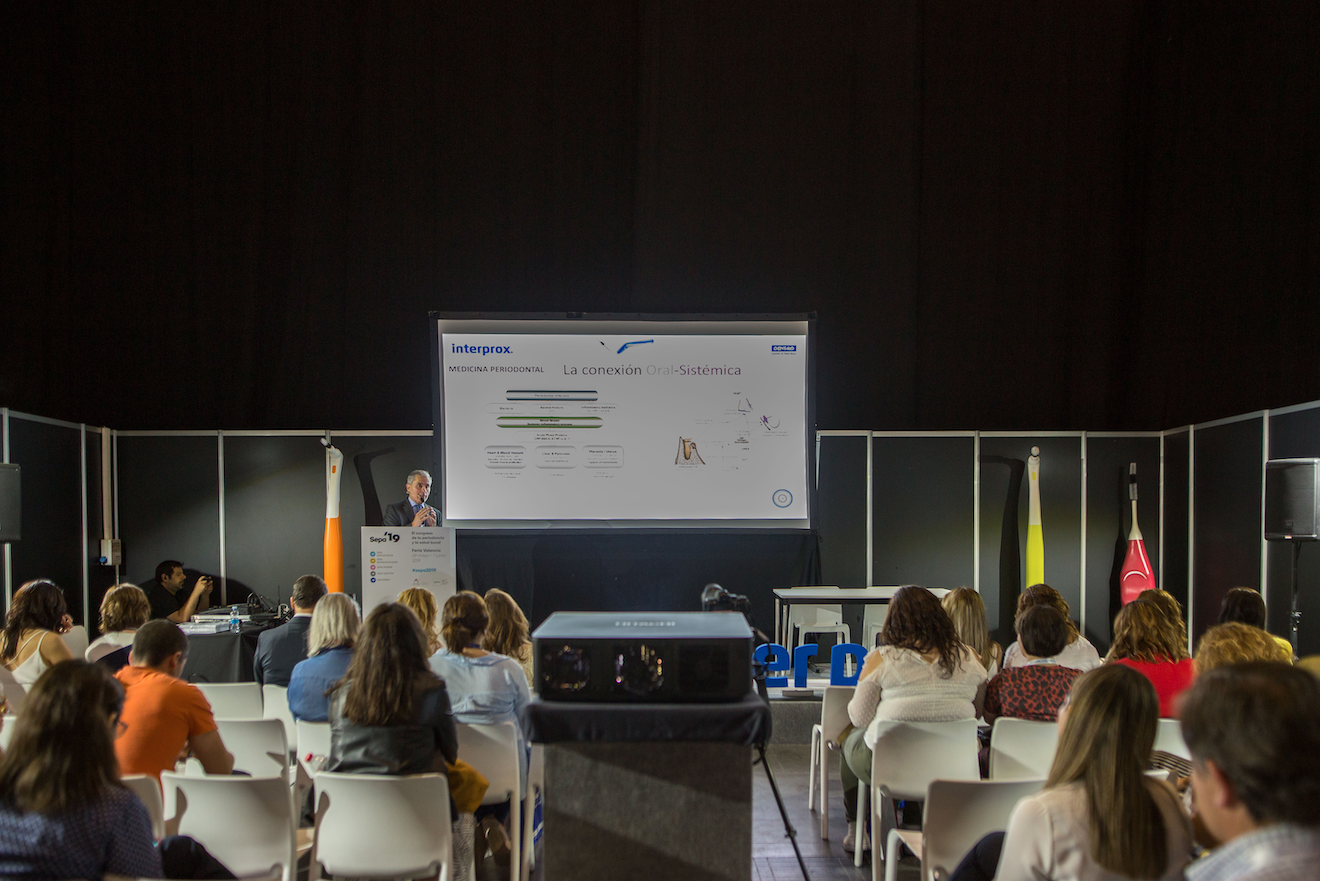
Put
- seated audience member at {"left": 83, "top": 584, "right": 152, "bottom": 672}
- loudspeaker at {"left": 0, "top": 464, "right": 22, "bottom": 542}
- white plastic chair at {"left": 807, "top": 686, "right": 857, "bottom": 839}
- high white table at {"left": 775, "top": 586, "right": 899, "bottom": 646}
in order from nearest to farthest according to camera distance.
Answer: white plastic chair at {"left": 807, "top": 686, "right": 857, "bottom": 839}, seated audience member at {"left": 83, "top": 584, "right": 152, "bottom": 672}, loudspeaker at {"left": 0, "top": 464, "right": 22, "bottom": 542}, high white table at {"left": 775, "top": 586, "right": 899, "bottom": 646}

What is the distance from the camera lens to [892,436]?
6531 millimetres

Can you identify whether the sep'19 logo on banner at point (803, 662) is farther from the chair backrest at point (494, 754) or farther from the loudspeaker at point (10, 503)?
the loudspeaker at point (10, 503)

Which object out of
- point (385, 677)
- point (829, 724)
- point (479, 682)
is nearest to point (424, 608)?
point (479, 682)

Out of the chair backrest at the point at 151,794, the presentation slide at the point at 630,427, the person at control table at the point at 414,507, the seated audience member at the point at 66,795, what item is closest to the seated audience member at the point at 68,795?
the seated audience member at the point at 66,795

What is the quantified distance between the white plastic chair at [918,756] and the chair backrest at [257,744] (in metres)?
1.95

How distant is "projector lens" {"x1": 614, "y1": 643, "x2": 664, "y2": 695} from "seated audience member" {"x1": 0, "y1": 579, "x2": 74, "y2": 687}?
2.82m

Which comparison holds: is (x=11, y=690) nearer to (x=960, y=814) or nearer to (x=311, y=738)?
(x=311, y=738)

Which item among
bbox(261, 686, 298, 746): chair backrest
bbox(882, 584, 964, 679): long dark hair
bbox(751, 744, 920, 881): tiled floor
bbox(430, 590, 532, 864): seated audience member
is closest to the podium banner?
bbox(261, 686, 298, 746): chair backrest

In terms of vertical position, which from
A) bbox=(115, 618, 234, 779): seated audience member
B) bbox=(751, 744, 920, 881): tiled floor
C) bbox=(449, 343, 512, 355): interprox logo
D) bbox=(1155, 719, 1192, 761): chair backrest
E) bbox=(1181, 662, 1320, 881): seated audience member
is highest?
bbox=(449, 343, 512, 355): interprox logo

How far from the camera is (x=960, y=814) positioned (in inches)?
89.7

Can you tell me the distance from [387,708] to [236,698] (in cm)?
152

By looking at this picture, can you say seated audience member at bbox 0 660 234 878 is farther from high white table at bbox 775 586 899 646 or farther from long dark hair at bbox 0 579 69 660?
high white table at bbox 775 586 899 646

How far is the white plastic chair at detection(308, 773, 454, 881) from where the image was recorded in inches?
87.6

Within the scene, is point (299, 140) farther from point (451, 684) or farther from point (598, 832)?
point (598, 832)
